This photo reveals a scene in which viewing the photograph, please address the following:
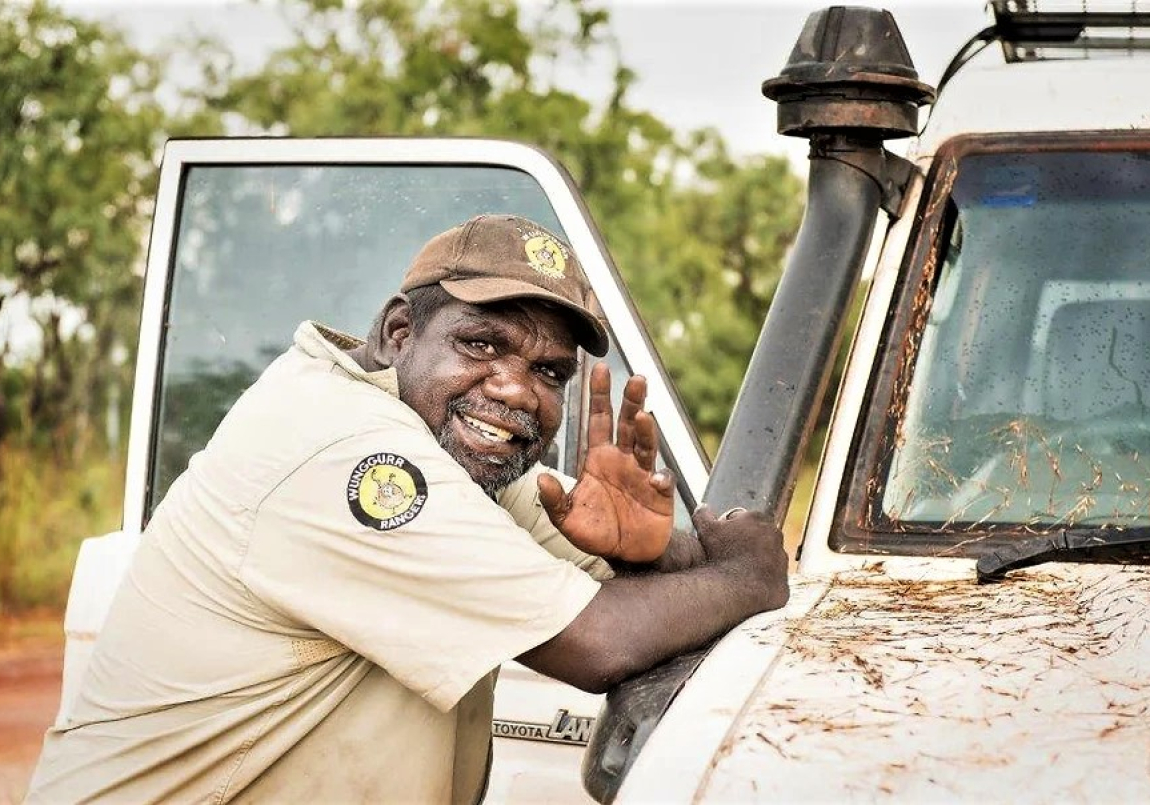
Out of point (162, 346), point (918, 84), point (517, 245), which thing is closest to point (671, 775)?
point (517, 245)

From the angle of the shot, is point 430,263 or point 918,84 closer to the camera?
point 430,263

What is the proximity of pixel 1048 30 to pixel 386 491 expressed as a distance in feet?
6.56

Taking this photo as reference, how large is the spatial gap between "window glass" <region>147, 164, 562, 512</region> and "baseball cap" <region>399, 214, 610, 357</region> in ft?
2.36

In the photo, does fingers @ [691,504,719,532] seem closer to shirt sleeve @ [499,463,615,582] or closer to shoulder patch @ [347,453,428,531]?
shirt sleeve @ [499,463,615,582]

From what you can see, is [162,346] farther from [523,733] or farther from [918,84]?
[918,84]

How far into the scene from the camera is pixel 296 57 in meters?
14.4

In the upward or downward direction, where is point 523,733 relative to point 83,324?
Answer: downward

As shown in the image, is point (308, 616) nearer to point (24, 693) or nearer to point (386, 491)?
point (386, 491)

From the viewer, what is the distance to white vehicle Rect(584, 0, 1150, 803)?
7.54 ft

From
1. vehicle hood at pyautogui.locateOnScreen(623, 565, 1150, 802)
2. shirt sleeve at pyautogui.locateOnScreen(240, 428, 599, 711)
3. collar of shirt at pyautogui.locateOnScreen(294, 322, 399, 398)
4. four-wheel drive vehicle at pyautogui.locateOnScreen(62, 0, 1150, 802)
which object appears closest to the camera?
vehicle hood at pyautogui.locateOnScreen(623, 565, 1150, 802)

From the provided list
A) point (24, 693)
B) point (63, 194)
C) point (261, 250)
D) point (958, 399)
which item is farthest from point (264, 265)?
point (63, 194)

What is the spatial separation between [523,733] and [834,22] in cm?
152

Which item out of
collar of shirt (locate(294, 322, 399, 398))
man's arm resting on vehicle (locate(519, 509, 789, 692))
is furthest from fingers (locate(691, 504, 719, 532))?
collar of shirt (locate(294, 322, 399, 398))

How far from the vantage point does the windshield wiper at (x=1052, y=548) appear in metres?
2.59
